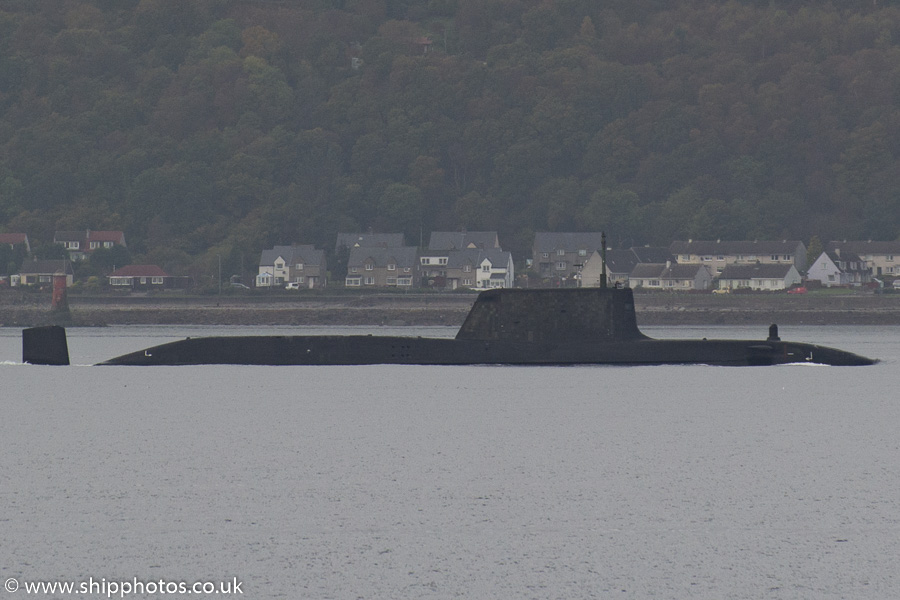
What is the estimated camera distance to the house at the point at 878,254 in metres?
142

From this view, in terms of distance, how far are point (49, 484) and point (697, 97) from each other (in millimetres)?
178069

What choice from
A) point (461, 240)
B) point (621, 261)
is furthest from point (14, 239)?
point (621, 261)

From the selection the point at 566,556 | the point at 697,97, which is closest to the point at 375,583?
the point at 566,556

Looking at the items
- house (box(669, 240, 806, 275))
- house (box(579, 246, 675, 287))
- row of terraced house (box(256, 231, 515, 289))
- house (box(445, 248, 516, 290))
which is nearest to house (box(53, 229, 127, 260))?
row of terraced house (box(256, 231, 515, 289))

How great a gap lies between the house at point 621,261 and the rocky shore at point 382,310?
25093 millimetres

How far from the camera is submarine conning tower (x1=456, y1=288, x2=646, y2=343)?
40.8 m

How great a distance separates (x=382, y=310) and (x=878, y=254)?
2651 inches

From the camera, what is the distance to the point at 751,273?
4845 inches

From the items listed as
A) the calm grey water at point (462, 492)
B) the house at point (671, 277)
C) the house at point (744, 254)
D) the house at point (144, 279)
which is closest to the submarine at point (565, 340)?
the calm grey water at point (462, 492)

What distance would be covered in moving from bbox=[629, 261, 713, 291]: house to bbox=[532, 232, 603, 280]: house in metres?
19.7

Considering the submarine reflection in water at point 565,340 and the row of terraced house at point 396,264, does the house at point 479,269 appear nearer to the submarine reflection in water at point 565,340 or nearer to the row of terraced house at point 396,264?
the row of terraced house at point 396,264

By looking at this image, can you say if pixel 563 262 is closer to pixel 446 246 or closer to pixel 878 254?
pixel 446 246

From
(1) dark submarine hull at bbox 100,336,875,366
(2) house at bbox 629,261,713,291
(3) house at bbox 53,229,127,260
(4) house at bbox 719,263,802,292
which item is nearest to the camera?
(1) dark submarine hull at bbox 100,336,875,366

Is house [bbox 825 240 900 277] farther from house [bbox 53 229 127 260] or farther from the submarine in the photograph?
the submarine
